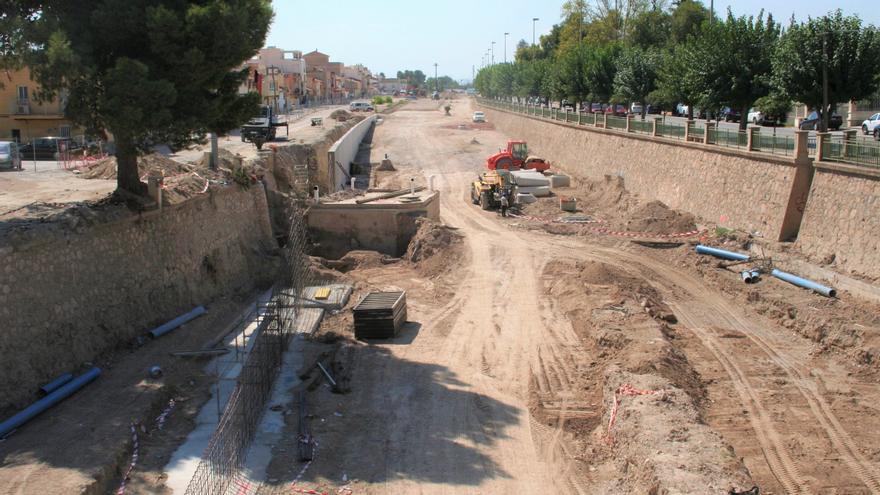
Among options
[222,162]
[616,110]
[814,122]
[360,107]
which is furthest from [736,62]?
[360,107]

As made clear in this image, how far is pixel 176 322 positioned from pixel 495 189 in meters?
20.5

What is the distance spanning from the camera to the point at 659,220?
103 ft

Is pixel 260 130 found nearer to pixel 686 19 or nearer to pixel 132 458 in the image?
pixel 132 458

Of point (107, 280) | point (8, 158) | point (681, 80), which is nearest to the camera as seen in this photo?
point (107, 280)

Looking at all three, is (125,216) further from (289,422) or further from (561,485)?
(561,485)

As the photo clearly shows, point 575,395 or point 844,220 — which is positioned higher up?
point 844,220

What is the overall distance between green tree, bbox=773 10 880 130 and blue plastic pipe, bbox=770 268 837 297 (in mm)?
6540

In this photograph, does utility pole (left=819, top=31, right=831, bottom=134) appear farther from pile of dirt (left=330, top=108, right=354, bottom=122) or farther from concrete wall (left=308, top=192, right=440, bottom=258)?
pile of dirt (left=330, top=108, right=354, bottom=122)

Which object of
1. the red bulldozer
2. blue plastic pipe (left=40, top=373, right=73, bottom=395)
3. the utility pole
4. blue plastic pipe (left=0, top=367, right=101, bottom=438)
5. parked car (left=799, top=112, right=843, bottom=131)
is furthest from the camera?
the red bulldozer

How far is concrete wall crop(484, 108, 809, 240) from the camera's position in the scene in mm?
26594

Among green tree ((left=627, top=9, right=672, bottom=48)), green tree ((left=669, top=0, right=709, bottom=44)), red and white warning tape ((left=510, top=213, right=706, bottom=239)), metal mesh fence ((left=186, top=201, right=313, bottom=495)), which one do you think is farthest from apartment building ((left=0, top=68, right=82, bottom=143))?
green tree ((left=627, top=9, right=672, bottom=48))

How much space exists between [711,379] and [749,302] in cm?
645

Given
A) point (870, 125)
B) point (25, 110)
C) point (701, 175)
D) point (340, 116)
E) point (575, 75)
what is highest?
point (575, 75)

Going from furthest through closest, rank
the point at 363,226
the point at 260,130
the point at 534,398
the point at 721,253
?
1. the point at 260,130
2. the point at 363,226
3. the point at 721,253
4. the point at 534,398
